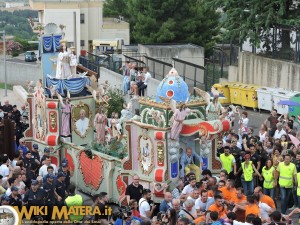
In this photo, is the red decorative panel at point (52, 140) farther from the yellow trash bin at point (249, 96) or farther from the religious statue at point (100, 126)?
the yellow trash bin at point (249, 96)

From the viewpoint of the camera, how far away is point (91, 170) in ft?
73.7

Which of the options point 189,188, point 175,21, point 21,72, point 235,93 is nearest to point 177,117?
point 189,188

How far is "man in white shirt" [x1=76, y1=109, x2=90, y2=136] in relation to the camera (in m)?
24.3

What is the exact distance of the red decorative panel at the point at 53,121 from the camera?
24.1 metres

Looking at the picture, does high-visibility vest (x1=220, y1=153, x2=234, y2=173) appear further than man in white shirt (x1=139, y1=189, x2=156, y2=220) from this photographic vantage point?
Yes

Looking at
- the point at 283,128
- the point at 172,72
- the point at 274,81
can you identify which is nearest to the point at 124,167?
the point at 172,72

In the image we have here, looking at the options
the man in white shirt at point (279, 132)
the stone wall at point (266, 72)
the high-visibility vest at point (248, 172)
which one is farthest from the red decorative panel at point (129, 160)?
the stone wall at point (266, 72)

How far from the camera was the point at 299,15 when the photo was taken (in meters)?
37.7

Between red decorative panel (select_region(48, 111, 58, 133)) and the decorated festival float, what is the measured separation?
0.03 metres

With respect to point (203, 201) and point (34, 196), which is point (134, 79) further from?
point (203, 201)

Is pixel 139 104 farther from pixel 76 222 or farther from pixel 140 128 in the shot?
pixel 76 222

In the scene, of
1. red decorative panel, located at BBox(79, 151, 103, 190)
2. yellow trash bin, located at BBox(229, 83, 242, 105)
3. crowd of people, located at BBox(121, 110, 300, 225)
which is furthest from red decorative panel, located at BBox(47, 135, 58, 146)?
yellow trash bin, located at BBox(229, 83, 242, 105)

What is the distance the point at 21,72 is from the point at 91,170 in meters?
32.6

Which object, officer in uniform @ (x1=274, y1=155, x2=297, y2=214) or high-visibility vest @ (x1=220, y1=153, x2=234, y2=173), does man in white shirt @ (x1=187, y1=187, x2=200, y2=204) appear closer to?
officer in uniform @ (x1=274, y1=155, x2=297, y2=214)
